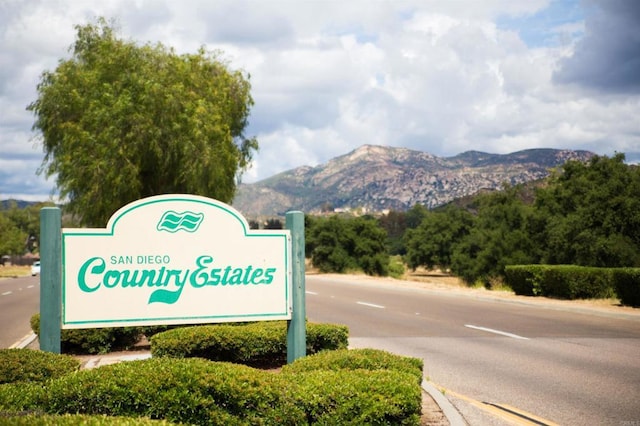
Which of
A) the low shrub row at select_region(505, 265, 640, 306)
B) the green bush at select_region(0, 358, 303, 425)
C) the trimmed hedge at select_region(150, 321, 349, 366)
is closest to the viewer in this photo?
the green bush at select_region(0, 358, 303, 425)

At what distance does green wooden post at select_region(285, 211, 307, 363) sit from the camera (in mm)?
7457

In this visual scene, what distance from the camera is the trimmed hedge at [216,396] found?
4.92 metres

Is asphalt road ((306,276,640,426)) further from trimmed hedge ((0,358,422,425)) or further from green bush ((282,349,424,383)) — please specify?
trimmed hedge ((0,358,422,425))

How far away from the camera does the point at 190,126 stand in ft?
88.4

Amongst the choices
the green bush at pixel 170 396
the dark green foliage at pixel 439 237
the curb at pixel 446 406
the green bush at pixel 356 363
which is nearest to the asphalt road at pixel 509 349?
the curb at pixel 446 406

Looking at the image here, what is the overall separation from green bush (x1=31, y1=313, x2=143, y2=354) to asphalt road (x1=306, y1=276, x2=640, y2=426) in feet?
14.2

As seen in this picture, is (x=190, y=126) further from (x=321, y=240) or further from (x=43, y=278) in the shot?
(x=321, y=240)

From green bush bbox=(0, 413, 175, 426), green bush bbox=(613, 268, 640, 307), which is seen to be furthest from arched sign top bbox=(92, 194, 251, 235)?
green bush bbox=(613, 268, 640, 307)

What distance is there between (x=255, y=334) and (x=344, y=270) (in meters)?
46.0

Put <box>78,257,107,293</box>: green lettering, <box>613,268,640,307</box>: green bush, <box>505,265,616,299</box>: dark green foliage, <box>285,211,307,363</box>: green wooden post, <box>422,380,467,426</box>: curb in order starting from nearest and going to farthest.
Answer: <box>422,380,467,426</box>: curb < <box>78,257,107,293</box>: green lettering < <box>285,211,307,363</box>: green wooden post < <box>613,268,640,307</box>: green bush < <box>505,265,616,299</box>: dark green foliage

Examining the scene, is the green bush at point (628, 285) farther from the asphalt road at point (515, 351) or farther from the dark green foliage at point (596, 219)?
the dark green foliage at point (596, 219)

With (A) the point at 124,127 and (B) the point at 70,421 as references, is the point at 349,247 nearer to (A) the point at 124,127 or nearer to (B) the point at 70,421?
(A) the point at 124,127

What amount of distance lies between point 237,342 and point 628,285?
44.4 ft

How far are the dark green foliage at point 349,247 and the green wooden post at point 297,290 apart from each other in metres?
46.9
